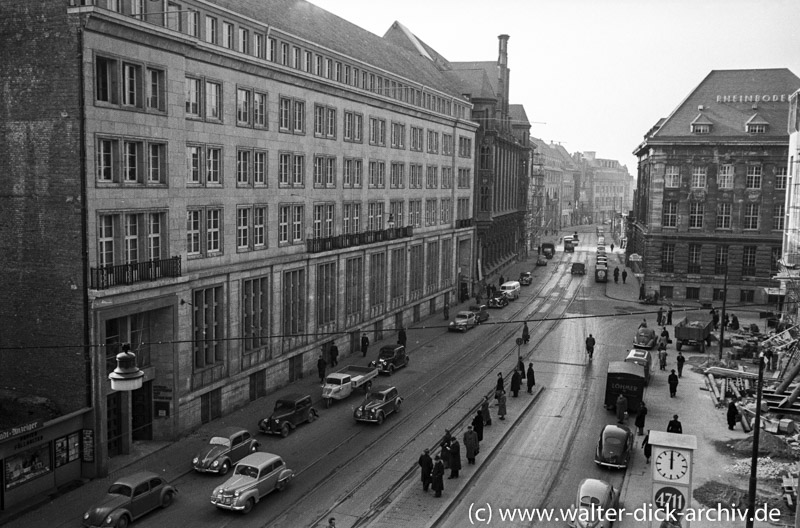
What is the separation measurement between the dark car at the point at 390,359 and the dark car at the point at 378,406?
7.65m

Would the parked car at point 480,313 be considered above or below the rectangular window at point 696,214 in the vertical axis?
below

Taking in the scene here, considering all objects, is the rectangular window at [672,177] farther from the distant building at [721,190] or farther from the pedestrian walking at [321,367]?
the pedestrian walking at [321,367]

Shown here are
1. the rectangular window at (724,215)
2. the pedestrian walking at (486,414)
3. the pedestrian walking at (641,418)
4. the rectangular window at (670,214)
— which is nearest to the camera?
the pedestrian walking at (641,418)

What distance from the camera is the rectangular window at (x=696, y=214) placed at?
275ft

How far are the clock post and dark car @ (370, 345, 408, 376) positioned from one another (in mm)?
26118

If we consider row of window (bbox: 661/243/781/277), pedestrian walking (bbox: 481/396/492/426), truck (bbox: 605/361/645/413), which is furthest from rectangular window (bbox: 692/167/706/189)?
pedestrian walking (bbox: 481/396/492/426)

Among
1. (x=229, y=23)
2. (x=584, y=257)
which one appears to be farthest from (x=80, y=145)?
(x=584, y=257)

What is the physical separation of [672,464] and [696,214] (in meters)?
66.2

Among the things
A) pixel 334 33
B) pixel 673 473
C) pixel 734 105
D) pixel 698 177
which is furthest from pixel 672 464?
pixel 734 105

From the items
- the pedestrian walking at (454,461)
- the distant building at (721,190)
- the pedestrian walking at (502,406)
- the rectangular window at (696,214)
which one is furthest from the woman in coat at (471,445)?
the rectangular window at (696,214)

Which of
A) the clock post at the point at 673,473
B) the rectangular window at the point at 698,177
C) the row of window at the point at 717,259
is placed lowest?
the clock post at the point at 673,473

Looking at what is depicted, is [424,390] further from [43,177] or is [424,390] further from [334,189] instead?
[43,177]

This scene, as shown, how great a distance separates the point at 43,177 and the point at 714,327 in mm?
55560

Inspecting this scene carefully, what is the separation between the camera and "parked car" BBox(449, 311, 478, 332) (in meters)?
64.9
